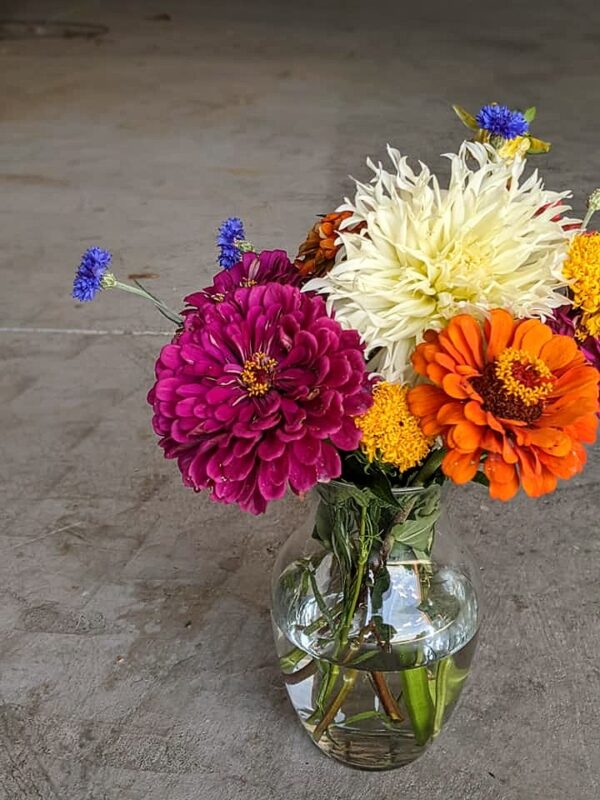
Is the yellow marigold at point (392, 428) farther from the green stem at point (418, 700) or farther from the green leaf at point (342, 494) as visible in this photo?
the green stem at point (418, 700)

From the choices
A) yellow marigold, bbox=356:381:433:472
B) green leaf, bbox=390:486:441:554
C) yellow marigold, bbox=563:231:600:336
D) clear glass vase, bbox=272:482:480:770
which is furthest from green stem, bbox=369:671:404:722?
yellow marigold, bbox=563:231:600:336

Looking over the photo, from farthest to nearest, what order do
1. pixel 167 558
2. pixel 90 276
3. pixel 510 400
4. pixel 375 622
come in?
pixel 167 558
pixel 375 622
pixel 90 276
pixel 510 400

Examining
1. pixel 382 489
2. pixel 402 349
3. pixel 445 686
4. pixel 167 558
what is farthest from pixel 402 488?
pixel 167 558

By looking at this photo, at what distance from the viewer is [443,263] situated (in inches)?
23.9

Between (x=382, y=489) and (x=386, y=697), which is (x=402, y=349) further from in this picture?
(x=386, y=697)

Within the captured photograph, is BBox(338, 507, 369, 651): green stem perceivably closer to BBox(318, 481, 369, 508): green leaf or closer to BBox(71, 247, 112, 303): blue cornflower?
BBox(318, 481, 369, 508): green leaf

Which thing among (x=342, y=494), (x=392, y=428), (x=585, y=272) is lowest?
(x=342, y=494)

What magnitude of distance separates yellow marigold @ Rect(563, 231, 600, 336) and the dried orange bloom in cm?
15

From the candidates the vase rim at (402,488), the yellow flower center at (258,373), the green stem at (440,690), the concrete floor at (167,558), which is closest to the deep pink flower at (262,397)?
the yellow flower center at (258,373)

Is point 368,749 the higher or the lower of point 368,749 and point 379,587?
the lower

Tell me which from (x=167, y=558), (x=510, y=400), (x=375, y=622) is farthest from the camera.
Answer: (x=167, y=558)

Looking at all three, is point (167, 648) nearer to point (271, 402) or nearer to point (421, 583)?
point (421, 583)

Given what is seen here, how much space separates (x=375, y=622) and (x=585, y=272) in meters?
0.34

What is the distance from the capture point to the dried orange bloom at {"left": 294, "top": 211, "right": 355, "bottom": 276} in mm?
670
